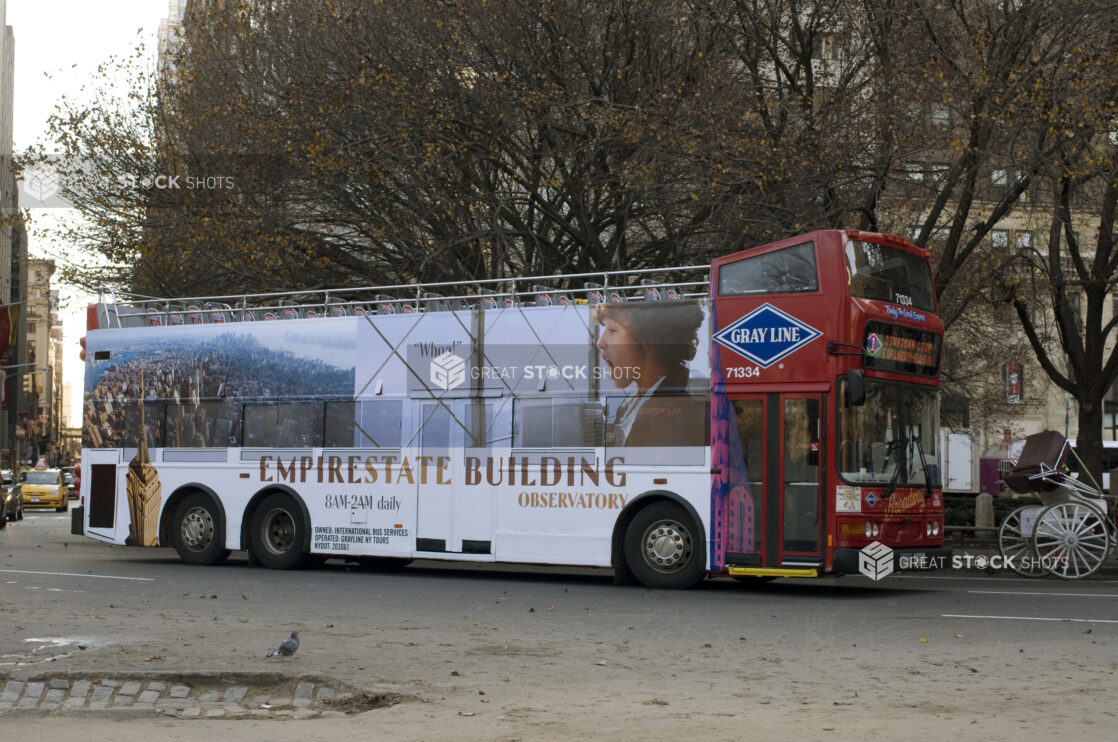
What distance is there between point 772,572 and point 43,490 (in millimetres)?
42122

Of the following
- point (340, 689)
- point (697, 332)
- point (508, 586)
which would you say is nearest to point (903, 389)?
point (697, 332)

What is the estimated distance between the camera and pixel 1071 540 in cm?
1684

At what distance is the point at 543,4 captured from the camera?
69.2 feet

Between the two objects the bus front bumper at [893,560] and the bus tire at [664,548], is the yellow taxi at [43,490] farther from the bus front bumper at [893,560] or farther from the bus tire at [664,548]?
the bus front bumper at [893,560]

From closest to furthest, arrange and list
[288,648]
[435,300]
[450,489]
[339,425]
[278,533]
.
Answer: [288,648] < [450,489] < [435,300] < [339,425] < [278,533]

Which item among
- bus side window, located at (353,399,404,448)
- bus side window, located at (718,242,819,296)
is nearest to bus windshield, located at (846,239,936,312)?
bus side window, located at (718,242,819,296)

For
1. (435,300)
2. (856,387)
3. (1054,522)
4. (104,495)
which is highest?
(435,300)

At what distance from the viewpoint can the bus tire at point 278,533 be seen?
749 inches

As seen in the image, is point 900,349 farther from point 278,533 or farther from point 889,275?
point 278,533

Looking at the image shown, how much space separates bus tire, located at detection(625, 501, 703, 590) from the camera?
1575 cm

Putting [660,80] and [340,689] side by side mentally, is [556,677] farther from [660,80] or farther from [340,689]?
[660,80]

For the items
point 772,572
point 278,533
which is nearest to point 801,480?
point 772,572

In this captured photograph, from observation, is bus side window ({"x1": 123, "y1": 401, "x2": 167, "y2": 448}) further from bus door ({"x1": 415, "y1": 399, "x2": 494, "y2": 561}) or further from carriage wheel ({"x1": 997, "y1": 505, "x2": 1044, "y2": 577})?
carriage wheel ({"x1": 997, "y1": 505, "x2": 1044, "y2": 577})

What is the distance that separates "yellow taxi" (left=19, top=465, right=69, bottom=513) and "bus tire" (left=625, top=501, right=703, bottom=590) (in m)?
39.9
